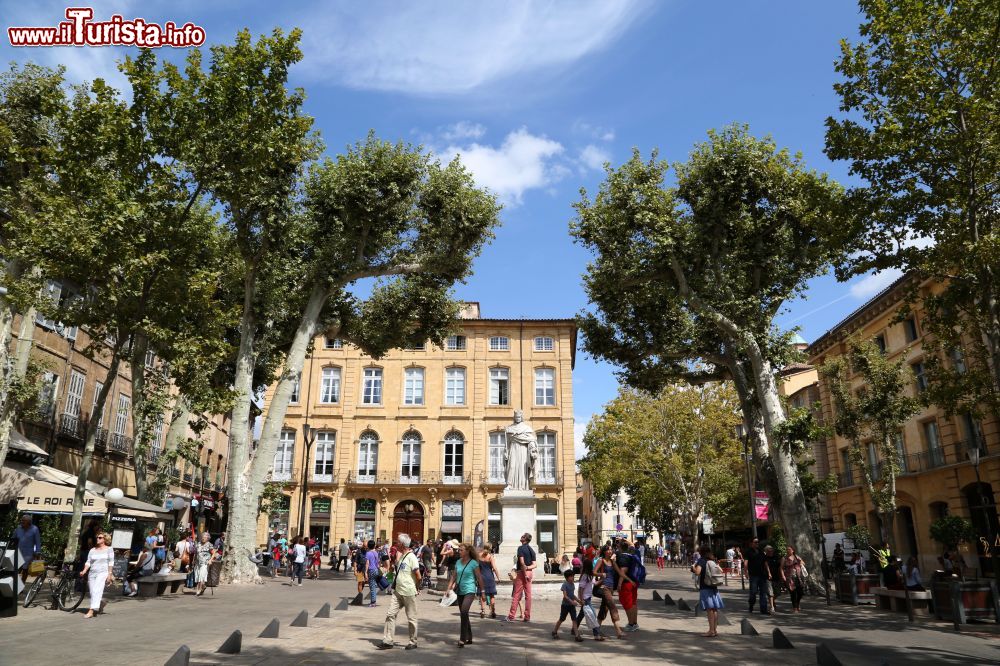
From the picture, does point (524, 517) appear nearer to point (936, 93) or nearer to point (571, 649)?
point (571, 649)

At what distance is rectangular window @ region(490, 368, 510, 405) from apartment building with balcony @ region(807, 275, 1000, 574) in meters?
17.8

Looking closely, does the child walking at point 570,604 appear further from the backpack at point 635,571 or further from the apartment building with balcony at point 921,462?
the apartment building with balcony at point 921,462

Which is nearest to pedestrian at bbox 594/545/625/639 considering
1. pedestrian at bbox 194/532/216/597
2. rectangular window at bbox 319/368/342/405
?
pedestrian at bbox 194/532/216/597

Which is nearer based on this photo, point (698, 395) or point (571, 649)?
point (571, 649)

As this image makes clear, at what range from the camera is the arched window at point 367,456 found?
39531 mm

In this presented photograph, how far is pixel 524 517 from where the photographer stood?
19391 millimetres

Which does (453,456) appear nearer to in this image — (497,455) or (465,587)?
(497,455)

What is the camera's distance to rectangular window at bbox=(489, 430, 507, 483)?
3909cm

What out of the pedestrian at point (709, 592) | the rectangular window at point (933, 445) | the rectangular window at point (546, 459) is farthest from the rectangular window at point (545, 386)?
the pedestrian at point (709, 592)

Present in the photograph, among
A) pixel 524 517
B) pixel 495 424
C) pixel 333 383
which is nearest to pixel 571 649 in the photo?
pixel 524 517

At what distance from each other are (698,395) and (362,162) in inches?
1016

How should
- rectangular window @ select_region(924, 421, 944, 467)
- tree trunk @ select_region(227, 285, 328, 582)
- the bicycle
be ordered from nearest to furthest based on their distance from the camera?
the bicycle < tree trunk @ select_region(227, 285, 328, 582) < rectangular window @ select_region(924, 421, 944, 467)

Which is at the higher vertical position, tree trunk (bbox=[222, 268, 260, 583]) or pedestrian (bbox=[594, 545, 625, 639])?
tree trunk (bbox=[222, 268, 260, 583])

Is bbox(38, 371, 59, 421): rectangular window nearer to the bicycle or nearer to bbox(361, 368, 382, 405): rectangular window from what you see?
the bicycle
